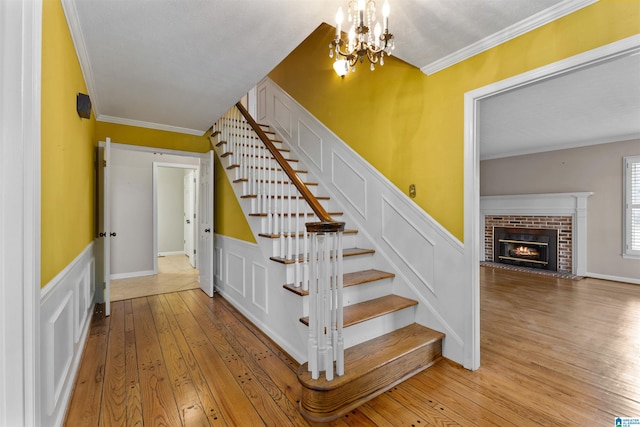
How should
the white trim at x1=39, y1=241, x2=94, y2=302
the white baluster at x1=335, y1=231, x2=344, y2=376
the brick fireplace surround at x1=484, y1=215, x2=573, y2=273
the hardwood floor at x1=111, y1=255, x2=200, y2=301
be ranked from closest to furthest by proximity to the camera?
1. the white trim at x1=39, y1=241, x2=94, y2=302
2. the white baluster at x1=335, y1=231, x2=344, y2=376
3. the hardwood floor at x1=111, y1=255, x2=200, y2=301
4. the brick fireplace surround at x1=484, y1=215, x2=573, y2=273

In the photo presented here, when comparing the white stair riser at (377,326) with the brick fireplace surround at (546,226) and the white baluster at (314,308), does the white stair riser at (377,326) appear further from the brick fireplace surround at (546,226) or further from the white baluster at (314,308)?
the brick fireplace surround at (546,226)

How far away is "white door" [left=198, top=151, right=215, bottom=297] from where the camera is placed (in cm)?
405

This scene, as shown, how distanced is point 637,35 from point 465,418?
235cm

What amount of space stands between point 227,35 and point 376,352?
256cm

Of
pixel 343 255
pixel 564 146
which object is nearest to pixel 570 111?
pixel 564 146

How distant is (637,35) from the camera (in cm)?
153

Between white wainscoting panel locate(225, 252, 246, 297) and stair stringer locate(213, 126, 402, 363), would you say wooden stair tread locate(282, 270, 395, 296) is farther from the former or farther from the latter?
white wainscoting panel locate(225, 252, 246, 297)

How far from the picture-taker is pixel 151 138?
3996 millimetres

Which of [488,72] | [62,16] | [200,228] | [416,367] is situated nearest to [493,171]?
[488,72]

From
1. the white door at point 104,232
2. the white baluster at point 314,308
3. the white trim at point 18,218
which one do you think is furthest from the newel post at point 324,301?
the white door at point 104,232

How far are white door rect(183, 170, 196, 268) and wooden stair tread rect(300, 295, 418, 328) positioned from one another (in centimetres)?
480

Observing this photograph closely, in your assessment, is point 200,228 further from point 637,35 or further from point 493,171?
point 493,171

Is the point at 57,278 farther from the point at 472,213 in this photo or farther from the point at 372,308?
the point at 472,213

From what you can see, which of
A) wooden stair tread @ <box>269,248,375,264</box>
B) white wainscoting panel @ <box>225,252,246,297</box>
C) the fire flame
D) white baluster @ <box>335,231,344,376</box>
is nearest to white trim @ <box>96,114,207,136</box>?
white wainscoting panel @ <box>225,252,246,297</box>
